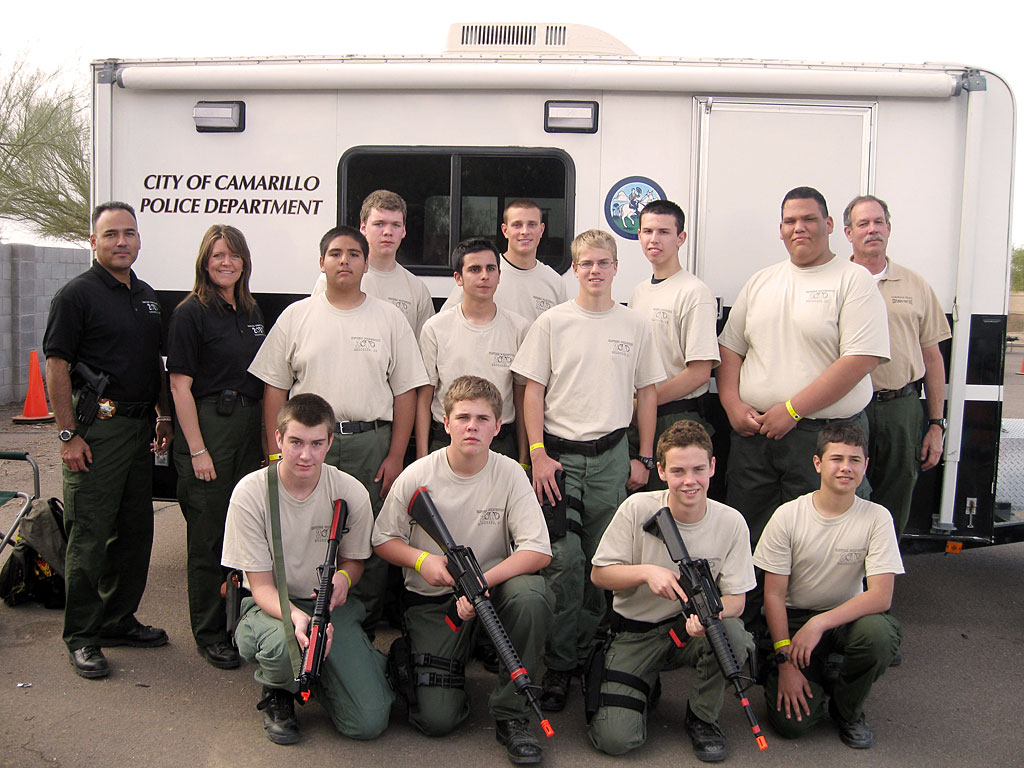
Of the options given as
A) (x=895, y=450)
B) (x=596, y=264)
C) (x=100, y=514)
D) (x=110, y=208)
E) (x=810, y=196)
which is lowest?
(x=100, y=514)

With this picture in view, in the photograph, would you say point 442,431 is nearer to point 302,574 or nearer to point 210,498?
point 302,574

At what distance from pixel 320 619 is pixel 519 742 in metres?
0.87

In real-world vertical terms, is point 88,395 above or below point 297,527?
above

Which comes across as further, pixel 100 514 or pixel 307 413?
pixel 100 514

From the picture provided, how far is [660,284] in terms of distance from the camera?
4.32 meters

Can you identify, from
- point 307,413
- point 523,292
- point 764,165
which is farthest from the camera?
point 764,165

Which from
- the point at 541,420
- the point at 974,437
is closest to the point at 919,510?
the point at 974,437

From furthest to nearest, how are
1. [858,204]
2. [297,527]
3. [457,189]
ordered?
[457,189], [858,204], [297,527]

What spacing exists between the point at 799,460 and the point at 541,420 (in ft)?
3.90

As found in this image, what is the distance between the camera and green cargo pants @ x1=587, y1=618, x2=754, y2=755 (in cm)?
340

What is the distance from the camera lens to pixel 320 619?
3.33 meters

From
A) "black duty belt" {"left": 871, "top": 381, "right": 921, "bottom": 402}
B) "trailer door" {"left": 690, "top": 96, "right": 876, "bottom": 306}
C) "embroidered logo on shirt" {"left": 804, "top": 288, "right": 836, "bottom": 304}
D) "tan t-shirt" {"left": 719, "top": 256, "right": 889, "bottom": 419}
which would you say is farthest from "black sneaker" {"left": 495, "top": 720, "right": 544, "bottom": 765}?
"trailer door" {"left": 690, "top": 96, "right": 876, "bottom": 306}

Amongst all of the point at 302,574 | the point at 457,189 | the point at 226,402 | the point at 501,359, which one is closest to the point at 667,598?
the point at 501,359

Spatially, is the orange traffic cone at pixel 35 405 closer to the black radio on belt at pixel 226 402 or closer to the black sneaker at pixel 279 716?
the black radio on belt at pixel 226 402
